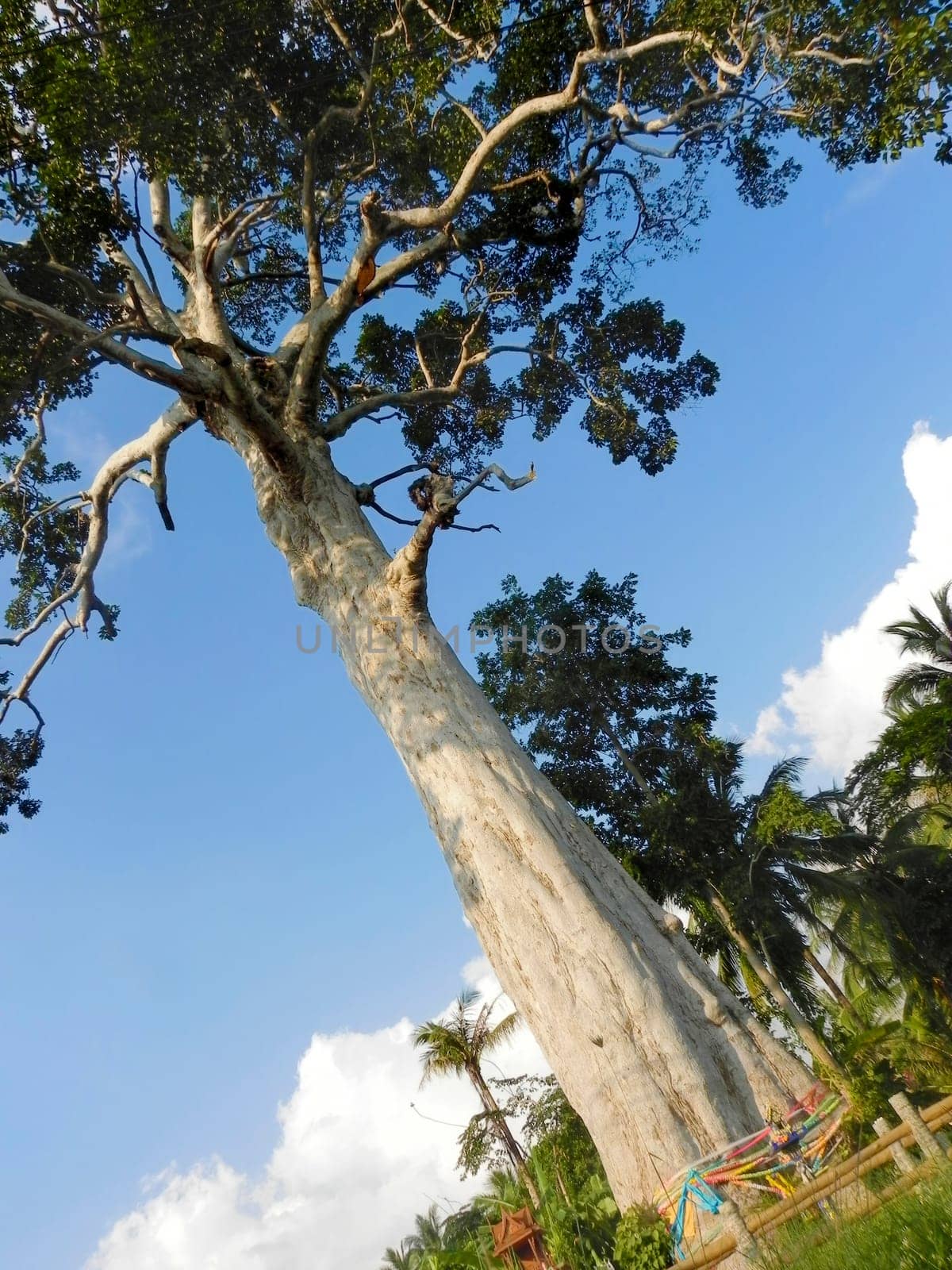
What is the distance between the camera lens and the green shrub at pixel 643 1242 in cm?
345

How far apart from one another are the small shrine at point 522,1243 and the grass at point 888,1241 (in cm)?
583

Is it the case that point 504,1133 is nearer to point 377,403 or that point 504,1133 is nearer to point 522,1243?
point 522,1243

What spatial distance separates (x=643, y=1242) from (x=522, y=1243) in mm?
5396

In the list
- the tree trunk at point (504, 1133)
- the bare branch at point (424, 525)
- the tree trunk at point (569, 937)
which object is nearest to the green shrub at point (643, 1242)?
the tree trunk at point (569, 937)

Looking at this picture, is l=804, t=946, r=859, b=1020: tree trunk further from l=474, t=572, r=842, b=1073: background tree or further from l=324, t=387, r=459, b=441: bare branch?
l=324, t=387, r=459, b=441: bare branch

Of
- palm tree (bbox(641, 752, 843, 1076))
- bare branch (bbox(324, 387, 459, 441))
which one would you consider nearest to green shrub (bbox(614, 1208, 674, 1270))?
bare branch (bbox(324, 387, 459, 441))

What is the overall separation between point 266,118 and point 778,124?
20.0 ft

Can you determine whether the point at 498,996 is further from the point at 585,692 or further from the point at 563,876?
the point at 563,876

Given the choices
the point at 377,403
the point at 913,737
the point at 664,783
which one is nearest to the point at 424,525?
the point at 377,403

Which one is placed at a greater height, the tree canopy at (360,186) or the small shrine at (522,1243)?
the tree canopy at (360,186)

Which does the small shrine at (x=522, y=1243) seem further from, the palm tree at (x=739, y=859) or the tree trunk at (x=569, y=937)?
the palm tree at (x=739, y=859)

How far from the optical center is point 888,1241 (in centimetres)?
243

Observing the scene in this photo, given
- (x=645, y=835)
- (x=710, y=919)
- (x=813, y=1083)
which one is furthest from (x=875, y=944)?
(x=813, y=1083)

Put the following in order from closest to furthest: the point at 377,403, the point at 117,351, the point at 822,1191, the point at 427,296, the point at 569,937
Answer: the point at 822,1191 < the point at 569,937 < the point at 117,351 < the point at 377,403 < the point at 427,296
